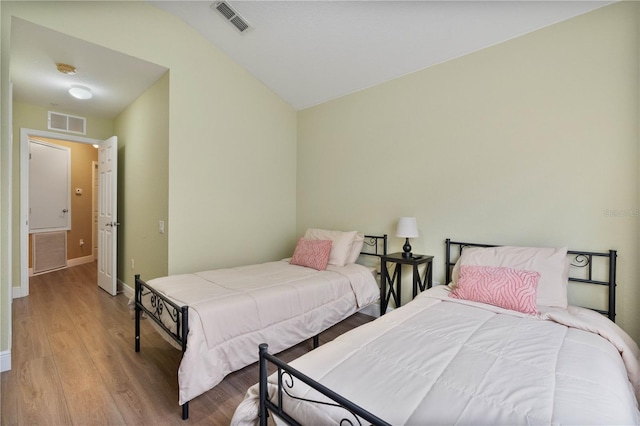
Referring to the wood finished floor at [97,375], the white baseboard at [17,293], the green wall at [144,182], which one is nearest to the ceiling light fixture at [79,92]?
the green wall at [144,182]

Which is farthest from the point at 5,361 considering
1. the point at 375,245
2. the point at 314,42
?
the point at 314,42

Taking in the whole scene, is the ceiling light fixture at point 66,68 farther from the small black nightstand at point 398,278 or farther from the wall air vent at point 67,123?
the small black nightstand at point 398,278

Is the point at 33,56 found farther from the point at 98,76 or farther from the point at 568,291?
the point at 568,291

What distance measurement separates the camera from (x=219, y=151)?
11.6 feet

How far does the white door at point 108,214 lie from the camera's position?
3992 millimetres

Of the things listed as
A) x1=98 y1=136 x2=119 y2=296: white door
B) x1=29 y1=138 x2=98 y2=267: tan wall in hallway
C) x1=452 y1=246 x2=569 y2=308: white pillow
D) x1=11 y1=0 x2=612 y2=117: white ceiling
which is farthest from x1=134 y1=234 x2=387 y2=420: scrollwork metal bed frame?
x1=29 y1=138 x2=98 y2=267: tan wall in hallway

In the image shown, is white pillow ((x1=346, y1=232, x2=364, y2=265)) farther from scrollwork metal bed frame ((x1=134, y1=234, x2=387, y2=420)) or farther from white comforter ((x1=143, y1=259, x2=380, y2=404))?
scrollwork metal bed frame ((x1=134, y1=234, x2=387, y2=420))

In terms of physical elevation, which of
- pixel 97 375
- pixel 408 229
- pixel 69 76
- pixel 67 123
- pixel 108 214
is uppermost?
pixel 69 76

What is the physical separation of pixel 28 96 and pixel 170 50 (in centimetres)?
224

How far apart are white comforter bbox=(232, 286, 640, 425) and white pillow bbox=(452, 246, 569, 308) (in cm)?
22

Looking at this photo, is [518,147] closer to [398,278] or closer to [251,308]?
[398,278]

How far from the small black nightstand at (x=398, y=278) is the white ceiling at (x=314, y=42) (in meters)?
1.98

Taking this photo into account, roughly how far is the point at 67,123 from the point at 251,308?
4.33 m

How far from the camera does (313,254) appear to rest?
3.20 m
